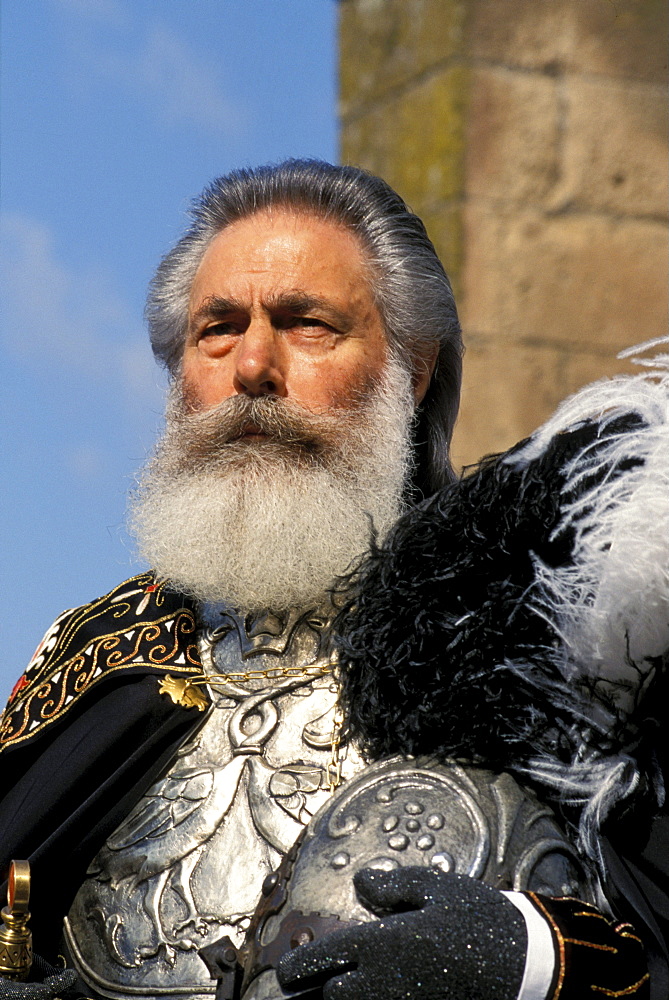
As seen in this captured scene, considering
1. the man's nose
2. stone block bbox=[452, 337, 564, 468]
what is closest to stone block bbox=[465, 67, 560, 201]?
stone block bbox=[452, 337, 564, 468]

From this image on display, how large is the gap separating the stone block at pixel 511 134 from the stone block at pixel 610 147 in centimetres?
6

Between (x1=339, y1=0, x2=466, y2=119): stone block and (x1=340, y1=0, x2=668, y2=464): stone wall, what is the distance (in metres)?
0.01

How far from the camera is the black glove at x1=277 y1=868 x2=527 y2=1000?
1.72 m

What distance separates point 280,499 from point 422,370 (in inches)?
20.7

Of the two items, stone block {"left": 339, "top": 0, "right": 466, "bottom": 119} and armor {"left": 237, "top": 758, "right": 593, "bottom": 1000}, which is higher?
stone block {"left": 339, "top": 0, "right": 466, "bottom": 119}

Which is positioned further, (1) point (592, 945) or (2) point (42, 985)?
(2) point (42, 985)

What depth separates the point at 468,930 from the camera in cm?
173

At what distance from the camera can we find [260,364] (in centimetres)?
272

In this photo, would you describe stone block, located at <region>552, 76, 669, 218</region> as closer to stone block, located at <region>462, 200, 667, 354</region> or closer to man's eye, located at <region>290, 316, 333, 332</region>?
stone block, located at <region>462, 200, 667, 354</region>

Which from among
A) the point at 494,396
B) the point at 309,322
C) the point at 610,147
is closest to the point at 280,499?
the point at 309,322

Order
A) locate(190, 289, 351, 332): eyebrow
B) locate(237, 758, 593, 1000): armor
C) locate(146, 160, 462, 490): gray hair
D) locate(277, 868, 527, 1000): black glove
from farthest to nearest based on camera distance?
1. locate(146, 160, 462, 490): gray hair
2. locate(190, 289, 351, 332): eyebrow
3. locate(237, 758, 593, 1000): armor
4. locate(277, 868, 527, 1000): black glove

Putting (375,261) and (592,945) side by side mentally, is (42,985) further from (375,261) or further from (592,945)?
(375,261)

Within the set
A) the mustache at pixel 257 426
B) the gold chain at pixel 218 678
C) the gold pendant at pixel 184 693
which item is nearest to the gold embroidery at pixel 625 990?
the gold chain at pixel 218 678

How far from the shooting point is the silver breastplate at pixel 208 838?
90.7 inches
